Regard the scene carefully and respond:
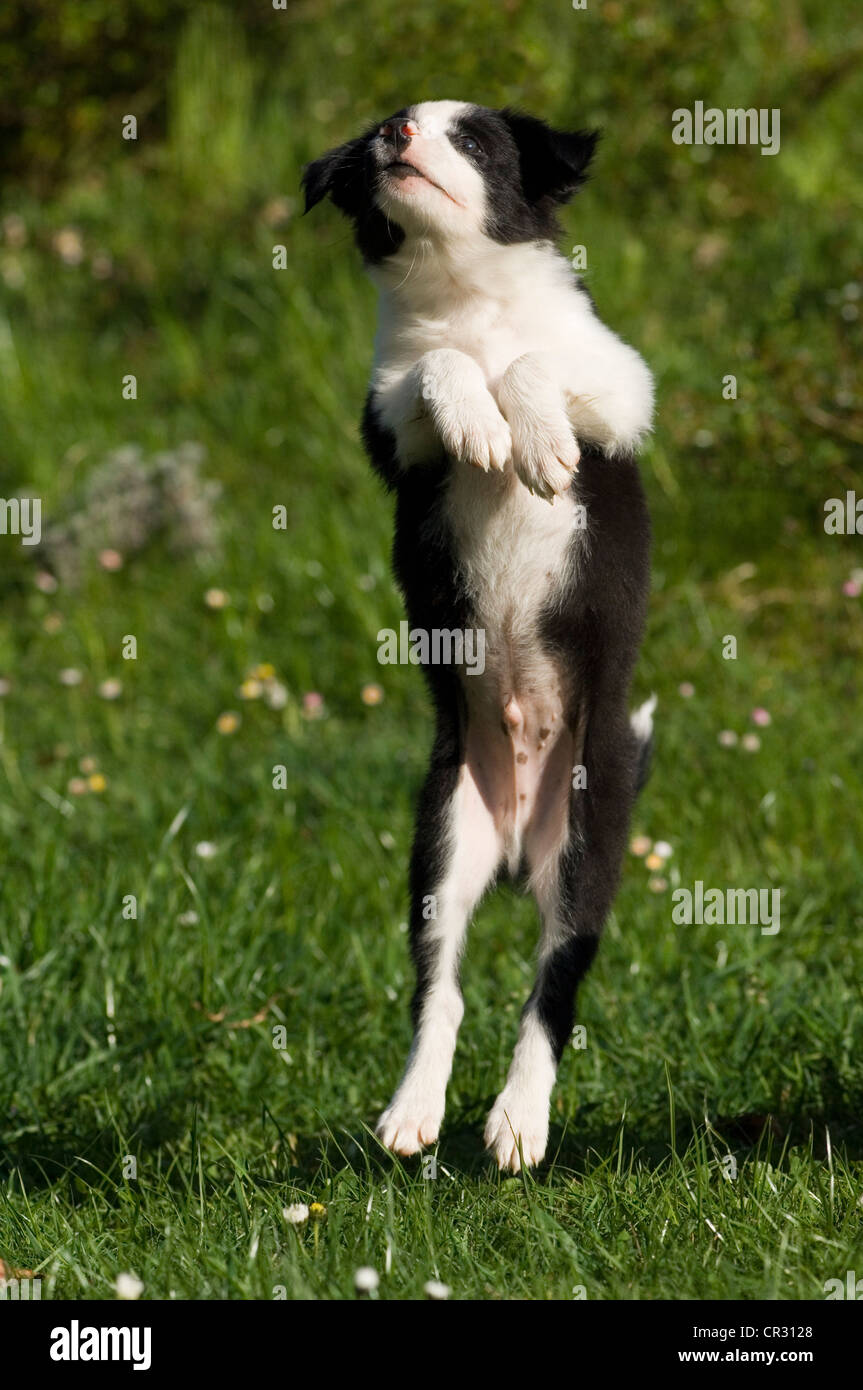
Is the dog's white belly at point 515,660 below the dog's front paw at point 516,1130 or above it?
above

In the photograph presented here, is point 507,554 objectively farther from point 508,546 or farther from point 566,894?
point 566,894

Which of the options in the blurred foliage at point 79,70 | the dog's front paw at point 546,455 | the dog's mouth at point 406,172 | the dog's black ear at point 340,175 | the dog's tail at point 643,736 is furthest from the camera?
the blurred foliage at point 79,70

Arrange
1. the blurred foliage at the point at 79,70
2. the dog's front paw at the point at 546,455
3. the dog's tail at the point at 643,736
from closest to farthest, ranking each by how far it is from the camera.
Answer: the dog's front paw at the point at 546,455
the dog's tail at the point at 643,736
the blurred foliage at the point at 79,70

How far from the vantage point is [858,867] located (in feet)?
15.2

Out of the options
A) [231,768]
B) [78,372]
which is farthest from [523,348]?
[78,372]

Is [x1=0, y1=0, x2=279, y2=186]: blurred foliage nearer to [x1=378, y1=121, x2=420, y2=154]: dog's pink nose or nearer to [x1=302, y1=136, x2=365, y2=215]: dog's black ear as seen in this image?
[x1=302, y1=136, x2=365, y2=215]: dog's black ear

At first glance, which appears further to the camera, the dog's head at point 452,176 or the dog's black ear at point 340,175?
the dog's black ear at point 340,175

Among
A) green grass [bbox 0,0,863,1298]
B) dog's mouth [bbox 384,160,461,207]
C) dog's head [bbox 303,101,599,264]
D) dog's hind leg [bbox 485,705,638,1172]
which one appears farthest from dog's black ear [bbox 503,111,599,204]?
green grass [bbox 0,0,863,1298]

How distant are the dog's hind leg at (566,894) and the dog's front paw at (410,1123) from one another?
0.10 meters

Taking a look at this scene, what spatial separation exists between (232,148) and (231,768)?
4454 mm

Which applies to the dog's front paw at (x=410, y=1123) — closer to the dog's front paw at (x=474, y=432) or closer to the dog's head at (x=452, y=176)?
the dog's front paw at (x=474, y=432)

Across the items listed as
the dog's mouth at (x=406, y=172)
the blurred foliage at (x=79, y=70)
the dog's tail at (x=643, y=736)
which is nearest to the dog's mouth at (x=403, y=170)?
the dog's mouth at (x=406, y=172)

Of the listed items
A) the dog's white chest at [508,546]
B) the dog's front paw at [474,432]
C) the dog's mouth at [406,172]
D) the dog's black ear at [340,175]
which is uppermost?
the dog's black ear at [340,175]

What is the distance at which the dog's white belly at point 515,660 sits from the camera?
2961 millimetres
